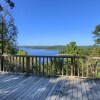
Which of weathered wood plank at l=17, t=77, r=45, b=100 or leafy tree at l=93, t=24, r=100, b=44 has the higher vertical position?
leafy tree at l=93, t=24, r=100, b=44

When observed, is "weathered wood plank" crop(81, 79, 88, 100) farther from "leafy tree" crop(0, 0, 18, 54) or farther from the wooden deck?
"leafy tree" crop(0, 0, 18, 54)

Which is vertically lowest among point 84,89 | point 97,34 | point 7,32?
point 84,89

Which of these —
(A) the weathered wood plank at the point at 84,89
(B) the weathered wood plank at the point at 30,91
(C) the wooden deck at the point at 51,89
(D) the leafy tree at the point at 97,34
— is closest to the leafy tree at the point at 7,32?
(C) the wooden deck at the point at 51,89

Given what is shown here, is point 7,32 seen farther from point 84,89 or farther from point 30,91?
point 84,89

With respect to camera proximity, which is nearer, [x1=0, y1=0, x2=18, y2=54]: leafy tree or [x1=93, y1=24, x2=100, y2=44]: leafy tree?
[x1=0, y1=0, x2=18, y2=54]: leafy tree

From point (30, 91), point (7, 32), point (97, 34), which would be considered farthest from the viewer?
point (97, 34)

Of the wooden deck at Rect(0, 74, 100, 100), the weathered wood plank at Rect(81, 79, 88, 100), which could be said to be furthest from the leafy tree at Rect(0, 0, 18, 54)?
the weathered wood plank at Rect(81, 79, 88, 100)

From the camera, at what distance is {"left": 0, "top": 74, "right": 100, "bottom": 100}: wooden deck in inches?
180

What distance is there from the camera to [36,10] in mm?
21422

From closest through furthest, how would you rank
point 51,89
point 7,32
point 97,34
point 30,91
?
point 30,91, point 51,89, point 7,32, point 97,34

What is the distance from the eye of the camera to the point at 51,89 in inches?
209

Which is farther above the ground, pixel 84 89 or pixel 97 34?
pixel 97 34

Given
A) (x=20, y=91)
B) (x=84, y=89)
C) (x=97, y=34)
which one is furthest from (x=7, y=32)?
(x=97, y=34)

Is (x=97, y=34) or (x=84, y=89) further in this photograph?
(x=97, y=34)
